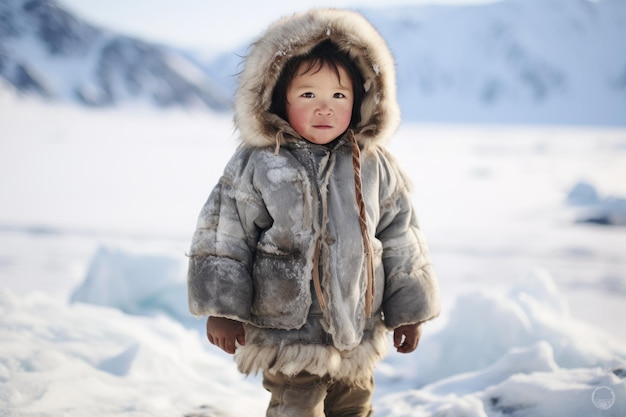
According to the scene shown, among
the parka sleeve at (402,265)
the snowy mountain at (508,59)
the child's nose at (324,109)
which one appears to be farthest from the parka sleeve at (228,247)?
the snowy mountain at (508,59)

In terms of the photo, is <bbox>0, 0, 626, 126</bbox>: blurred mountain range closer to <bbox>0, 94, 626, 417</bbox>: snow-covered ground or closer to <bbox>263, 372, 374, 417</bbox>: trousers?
<bbox>0, 94, 626, 417</bbox>: snow-covered ground

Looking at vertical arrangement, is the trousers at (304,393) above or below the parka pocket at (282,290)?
below

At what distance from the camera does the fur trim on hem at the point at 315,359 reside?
4.64 feet

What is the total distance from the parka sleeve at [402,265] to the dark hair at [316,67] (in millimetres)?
244

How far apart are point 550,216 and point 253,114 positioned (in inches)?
224

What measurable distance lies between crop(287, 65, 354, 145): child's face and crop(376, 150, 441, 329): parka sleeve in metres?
0.20

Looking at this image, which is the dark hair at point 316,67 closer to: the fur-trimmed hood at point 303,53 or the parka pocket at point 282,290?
the fur-trimmed hood at point 303,53

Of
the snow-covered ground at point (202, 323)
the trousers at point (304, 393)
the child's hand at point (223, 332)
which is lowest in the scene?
the snow-covered ground at point (202, 323)

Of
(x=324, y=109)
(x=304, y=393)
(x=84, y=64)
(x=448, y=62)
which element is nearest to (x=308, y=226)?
(x=324, y=109)

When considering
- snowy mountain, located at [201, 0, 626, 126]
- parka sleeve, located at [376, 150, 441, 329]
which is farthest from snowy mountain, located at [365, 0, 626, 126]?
parka sleeve, located at [376, 150, 441, 329]


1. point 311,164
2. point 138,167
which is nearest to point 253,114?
point 311,164

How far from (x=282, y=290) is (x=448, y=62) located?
48745 mm

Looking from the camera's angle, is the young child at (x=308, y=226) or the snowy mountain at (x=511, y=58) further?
the snowy mountain at (x=511, y=58)

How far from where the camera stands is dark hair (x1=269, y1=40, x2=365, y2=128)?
57.6 inches
